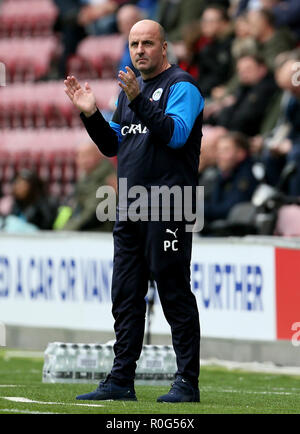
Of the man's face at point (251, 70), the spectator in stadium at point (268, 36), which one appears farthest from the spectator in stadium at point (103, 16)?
the man's face at point (251, 70)

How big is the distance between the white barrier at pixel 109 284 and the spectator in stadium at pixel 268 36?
350 centimetres

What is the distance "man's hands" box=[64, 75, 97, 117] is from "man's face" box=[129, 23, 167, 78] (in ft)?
1.16

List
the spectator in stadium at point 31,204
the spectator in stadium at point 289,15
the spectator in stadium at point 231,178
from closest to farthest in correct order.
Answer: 1. the spectator in stadium at point 231,178
2. the spectator in stadium at point 289,15
3. the spectator in stadium at point 31,204

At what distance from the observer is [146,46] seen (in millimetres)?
7238

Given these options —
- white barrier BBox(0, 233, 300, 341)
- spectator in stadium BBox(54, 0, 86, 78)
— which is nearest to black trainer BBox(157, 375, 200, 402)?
white barrier BBox(0, 233, 300, 341)

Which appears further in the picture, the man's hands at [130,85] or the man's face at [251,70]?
the man's face at [251,70]

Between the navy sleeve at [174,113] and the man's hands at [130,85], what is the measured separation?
0.03 m

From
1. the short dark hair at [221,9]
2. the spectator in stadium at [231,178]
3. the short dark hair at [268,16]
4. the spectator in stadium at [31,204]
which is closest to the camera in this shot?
the spectator in stadium at [231,178]

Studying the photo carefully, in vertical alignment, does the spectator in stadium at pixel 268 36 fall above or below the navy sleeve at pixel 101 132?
above

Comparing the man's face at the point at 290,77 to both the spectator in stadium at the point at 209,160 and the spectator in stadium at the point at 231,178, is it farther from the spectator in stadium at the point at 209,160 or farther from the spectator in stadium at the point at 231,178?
the spectator in stadium at the point at 209,160

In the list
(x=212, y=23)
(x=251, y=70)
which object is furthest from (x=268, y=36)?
(x=212, y=23)

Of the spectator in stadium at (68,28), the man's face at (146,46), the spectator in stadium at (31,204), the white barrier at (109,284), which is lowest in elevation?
the white barrier at (109,284)

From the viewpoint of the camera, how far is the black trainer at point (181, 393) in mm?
7227

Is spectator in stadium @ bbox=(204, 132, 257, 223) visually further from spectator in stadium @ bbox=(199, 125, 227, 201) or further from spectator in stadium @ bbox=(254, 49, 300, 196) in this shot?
spectator in stadium @ bbox=(199, 125, 227, 201)
